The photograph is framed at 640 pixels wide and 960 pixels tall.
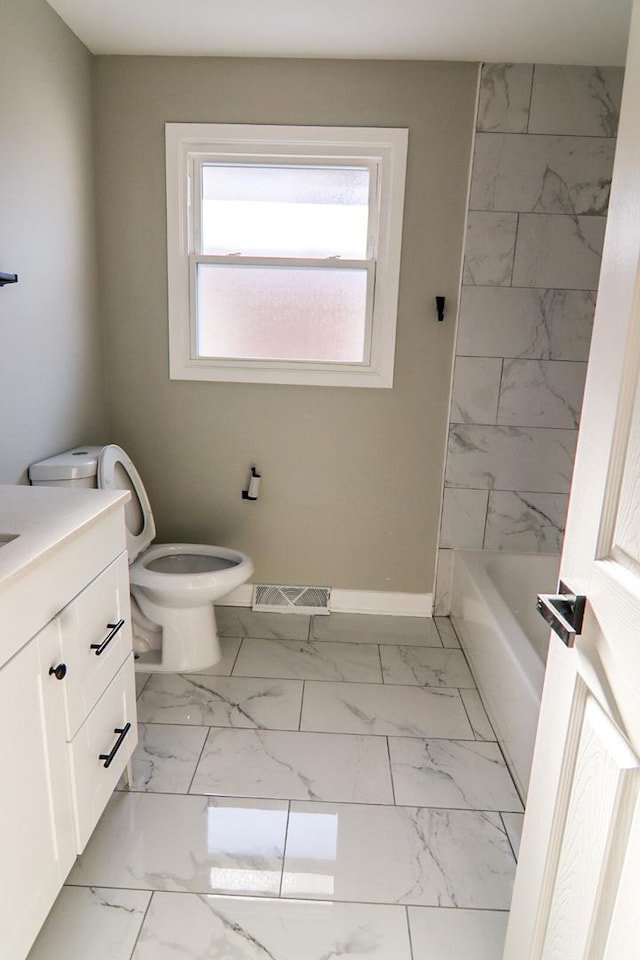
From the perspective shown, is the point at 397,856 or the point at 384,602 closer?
the point at 397,856

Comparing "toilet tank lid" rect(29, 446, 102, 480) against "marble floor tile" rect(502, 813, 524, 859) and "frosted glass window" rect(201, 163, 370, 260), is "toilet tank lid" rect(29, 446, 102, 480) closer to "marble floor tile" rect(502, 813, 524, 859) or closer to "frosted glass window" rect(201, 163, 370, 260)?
"frosted glass window" rect(201, 163, 370, 260)

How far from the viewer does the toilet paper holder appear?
2891 millimetres

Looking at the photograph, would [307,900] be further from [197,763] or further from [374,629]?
[374,629]

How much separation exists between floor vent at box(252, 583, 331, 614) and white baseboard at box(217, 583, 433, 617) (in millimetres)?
35

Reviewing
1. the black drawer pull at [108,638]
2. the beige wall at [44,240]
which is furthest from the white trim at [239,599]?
the black drawer pull at [108,638]

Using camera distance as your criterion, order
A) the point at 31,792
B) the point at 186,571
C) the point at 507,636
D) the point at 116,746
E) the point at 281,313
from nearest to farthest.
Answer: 1. the point at 31,792
2. the point at 116,746
3. the point at 507,636
4. the point at 186,571
5. the point at 281,313

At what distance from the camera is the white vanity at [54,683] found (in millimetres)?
1117

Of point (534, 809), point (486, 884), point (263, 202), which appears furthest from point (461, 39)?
point (486, 884)

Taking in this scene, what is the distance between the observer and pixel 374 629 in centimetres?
288

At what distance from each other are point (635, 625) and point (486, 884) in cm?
115

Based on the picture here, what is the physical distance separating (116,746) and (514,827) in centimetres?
111

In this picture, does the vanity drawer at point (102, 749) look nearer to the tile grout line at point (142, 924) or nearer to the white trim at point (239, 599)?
the tile grout line at point (142, 924)

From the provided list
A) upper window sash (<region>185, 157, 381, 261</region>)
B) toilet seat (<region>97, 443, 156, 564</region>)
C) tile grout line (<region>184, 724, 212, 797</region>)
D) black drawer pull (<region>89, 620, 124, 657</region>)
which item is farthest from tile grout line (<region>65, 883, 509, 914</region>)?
upper window sash (<region>185, 157, 381, 261</region>)

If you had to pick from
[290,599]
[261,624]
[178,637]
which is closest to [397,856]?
[178,637]
